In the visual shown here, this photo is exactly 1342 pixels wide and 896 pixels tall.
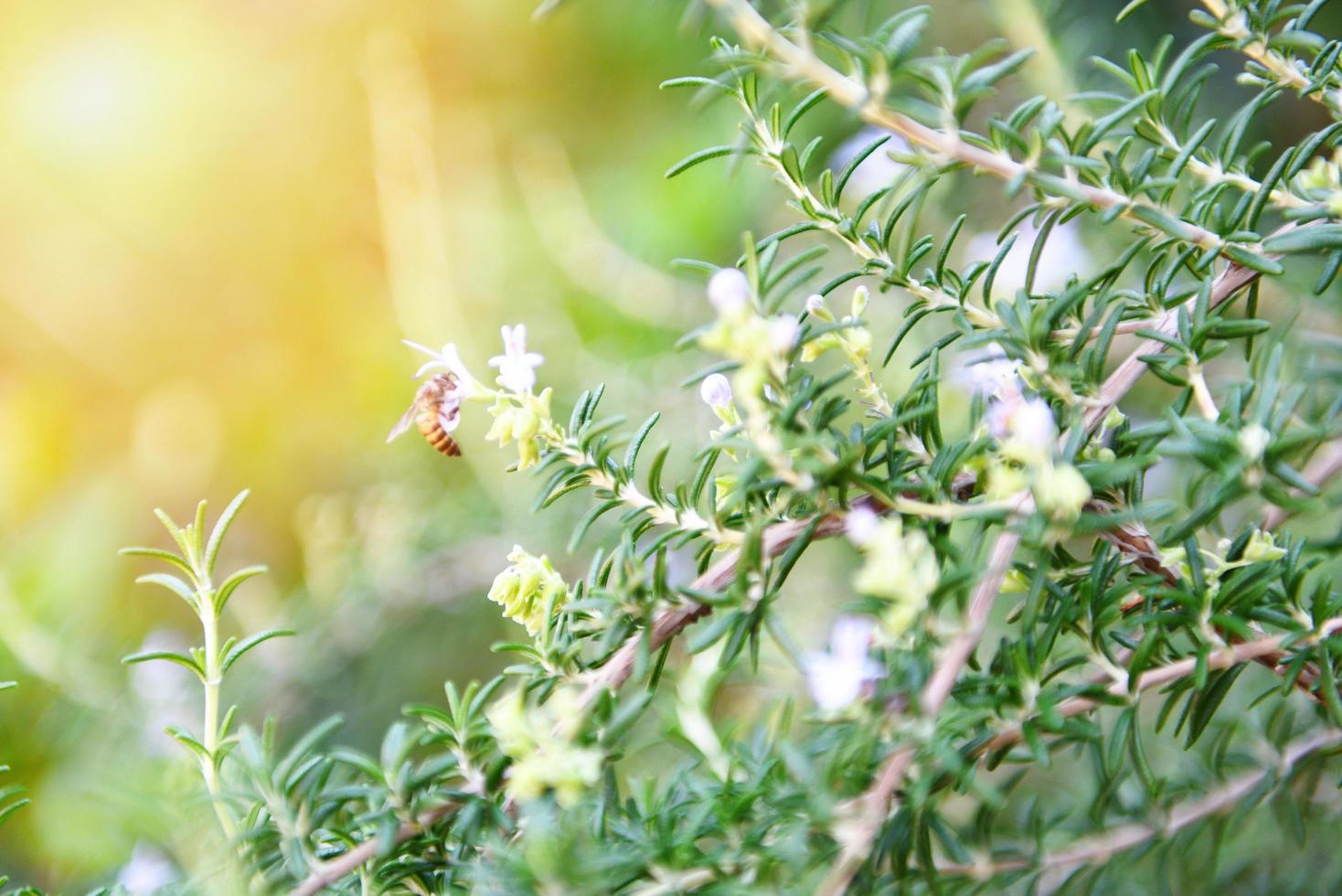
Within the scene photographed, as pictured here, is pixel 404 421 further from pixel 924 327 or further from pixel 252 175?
pixel 252 175

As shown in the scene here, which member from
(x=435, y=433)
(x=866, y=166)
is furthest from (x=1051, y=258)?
(x=435, y=433)

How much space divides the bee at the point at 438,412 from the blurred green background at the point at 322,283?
0.45 m

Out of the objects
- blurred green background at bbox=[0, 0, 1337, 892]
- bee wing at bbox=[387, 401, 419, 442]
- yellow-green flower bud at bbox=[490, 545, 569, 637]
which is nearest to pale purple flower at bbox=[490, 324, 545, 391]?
yellow-green flower bud at bbox=[490, 545, 569, 637]

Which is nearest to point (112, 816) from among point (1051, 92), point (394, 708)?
point (394, 708)

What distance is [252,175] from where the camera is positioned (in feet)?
5.47

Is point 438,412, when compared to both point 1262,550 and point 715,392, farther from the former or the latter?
point 1262,550

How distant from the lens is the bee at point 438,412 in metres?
0.53

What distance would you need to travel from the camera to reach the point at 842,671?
309mm

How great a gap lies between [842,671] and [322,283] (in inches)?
60.2

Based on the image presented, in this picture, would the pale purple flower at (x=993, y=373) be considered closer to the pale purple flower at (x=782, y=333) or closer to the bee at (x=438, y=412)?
the pale purple flower at (x=782, y=333)

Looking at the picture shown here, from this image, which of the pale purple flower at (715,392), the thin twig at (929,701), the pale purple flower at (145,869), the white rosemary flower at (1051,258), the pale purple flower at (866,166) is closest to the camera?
the thin twig at (929,701)

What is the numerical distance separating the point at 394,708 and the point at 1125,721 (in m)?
0.89

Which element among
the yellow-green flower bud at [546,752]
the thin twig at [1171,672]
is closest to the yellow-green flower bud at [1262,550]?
the thin twig at [1171,672]

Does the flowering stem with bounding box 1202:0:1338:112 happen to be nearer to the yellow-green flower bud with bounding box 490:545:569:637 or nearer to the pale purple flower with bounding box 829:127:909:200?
the yellow-green flower bud with bounding box 490:545:569:637
